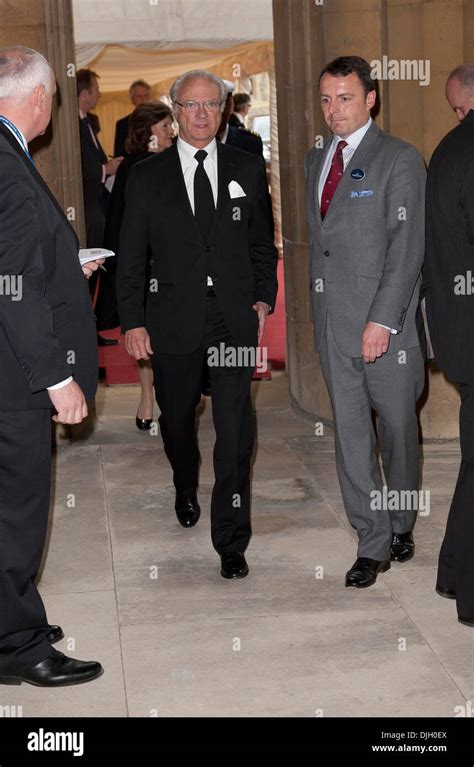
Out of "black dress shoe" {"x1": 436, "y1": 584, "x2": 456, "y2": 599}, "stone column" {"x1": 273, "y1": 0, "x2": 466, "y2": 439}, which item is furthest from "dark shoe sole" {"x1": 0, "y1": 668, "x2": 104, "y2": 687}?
"stone column" {"x1": 273, "y1": 0, "x2": 466, "y2": 439}

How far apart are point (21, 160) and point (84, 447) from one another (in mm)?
3913

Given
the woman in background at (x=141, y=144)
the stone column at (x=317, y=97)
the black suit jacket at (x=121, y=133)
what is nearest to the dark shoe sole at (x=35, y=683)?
the stone column at (x=317, y=97)

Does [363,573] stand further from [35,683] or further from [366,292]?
[35,683]

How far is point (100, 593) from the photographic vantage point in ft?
16.4

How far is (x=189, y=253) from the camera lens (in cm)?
522

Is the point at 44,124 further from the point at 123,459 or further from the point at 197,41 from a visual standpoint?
the point at 197,41

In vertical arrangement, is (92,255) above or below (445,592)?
above

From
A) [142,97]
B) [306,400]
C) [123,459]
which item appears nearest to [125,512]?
[123,459]

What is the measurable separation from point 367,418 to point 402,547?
66cm

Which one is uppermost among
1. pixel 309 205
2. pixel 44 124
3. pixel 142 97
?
pixel 142 97

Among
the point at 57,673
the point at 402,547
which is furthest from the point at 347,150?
the point at 57,673

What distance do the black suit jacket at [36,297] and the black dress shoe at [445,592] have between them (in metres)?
1.69

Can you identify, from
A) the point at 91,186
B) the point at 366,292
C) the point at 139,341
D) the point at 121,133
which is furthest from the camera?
the point at 121,133

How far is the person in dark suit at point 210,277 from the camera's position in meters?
5.15
